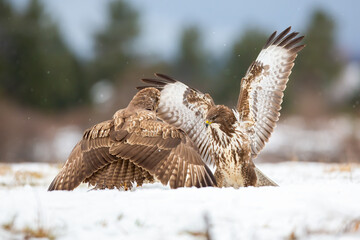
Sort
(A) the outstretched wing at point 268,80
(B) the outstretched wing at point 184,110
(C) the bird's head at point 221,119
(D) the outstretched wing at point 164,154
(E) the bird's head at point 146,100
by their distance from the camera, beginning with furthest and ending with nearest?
1. (B) the outstretched wing at point 184,110
2. (A) the outstretched wing at point 268,80
3. (E) the bird's head at point 146,100
4. (C) the bird's head at point 221,119
5. (D) the outstretched wing at point 164,154

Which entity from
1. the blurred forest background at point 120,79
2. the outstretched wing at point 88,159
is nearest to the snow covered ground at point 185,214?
the outstretched wing at point 88,159

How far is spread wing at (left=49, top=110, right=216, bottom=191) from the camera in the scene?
→ 5094mm

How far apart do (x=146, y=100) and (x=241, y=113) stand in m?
1.16

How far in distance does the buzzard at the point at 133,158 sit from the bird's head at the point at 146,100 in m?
0.50

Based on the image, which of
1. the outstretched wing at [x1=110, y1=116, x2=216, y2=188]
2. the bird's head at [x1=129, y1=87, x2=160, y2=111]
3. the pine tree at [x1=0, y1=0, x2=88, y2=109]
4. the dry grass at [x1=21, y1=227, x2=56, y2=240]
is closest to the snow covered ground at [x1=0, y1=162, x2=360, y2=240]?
the dry grass at [x1=21, y1=227, x2=56, y2=240]


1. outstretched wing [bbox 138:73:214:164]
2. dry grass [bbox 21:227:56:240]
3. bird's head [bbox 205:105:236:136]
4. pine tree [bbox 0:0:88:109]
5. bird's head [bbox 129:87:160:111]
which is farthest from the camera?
pine tree [bbox 0:0:88:109]

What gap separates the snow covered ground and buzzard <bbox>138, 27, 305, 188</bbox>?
1.24m

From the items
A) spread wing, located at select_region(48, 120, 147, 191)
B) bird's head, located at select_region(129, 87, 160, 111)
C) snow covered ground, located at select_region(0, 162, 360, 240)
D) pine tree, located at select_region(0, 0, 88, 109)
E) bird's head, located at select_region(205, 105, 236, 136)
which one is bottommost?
snow covered ground, located at select_region(0, 162, 360, 240)

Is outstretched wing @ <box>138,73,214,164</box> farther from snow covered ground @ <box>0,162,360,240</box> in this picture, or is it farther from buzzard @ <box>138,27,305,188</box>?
snow covered ground @ <box>0,162,360,240</box>

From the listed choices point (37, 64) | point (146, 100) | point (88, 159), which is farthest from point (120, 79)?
point (88, 159)

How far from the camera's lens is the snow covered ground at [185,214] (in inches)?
136

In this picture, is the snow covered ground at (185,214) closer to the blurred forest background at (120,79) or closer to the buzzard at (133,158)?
the buzzard at (133,158)

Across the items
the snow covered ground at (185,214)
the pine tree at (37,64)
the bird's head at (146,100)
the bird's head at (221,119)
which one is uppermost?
the pine tree at (37,64)

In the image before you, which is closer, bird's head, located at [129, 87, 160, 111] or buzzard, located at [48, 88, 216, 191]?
buzzard, located at [48, 88, 216, 191]
